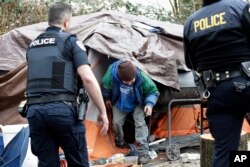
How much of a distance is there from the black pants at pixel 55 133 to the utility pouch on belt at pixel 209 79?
1223 millimetres

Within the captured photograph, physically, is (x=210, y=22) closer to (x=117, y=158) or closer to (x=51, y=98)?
(x=51, y=98)

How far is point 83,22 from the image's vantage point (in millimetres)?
7863

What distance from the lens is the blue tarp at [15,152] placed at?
559cm

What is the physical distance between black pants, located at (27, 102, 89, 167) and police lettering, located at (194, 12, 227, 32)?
133 cm

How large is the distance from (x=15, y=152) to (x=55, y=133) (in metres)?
1.64

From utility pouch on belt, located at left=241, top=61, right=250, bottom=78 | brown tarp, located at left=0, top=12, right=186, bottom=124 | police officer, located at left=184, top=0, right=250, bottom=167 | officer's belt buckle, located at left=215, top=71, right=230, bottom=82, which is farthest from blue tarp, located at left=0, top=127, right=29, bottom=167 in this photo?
utility pouch on belt, located at left=241, top=61, right=250, bottom=78

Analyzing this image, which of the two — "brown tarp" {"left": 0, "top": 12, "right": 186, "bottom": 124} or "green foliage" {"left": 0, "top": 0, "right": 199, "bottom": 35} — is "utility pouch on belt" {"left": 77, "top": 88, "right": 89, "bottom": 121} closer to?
"brown tarp" {"left": 0, "top": 12, "right": 186, "bottom": 124}

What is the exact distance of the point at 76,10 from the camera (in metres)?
13.2

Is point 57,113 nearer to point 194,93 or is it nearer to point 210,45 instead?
point 210,45

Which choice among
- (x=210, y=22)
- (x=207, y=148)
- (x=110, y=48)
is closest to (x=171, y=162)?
(x=207, y=148)

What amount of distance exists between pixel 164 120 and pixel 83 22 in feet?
6.97

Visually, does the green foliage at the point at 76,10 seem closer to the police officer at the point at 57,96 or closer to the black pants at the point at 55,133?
the police officer at the point at 57,96

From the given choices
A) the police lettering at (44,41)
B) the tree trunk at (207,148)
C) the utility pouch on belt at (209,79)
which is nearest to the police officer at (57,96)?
the police lettering at (44,41)

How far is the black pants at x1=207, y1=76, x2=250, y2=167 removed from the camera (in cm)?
371
